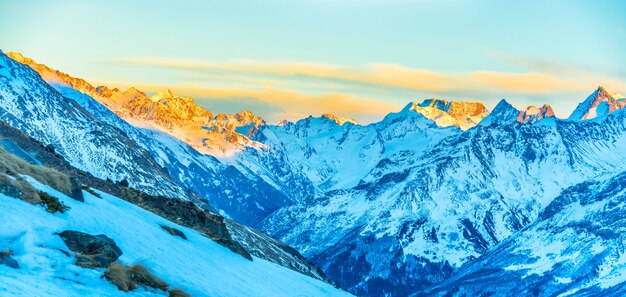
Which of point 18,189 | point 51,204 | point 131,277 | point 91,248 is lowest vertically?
point 131,277

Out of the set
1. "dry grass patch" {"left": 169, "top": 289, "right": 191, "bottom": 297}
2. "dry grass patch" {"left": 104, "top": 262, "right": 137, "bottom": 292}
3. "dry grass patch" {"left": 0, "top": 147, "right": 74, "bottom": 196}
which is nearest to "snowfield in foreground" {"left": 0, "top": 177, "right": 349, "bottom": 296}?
"dry grass patch" {"left": 104, "top": 262, "right": 137, "bottom": 292}

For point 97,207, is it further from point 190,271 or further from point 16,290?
point 16,290

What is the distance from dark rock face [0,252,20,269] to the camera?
87.6 feet

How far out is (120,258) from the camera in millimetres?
31828

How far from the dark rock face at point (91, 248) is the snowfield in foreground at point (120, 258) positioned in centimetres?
39

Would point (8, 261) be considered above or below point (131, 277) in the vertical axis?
above

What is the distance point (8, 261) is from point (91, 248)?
155 inches

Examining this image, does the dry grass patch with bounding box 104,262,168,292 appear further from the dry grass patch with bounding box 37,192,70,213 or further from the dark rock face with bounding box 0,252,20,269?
the dry grass patch with bounding box 37,192,70,213

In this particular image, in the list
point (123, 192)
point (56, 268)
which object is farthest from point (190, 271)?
point (123, 192)

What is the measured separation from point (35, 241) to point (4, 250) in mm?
1504

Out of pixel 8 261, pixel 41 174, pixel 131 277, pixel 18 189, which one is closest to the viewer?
pixel 8 261

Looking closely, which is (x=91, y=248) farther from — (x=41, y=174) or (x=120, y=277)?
(x=41, y=174)

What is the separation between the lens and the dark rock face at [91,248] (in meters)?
29.3

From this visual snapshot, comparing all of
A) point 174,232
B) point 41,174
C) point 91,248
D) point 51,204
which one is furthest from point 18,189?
point 174,232
